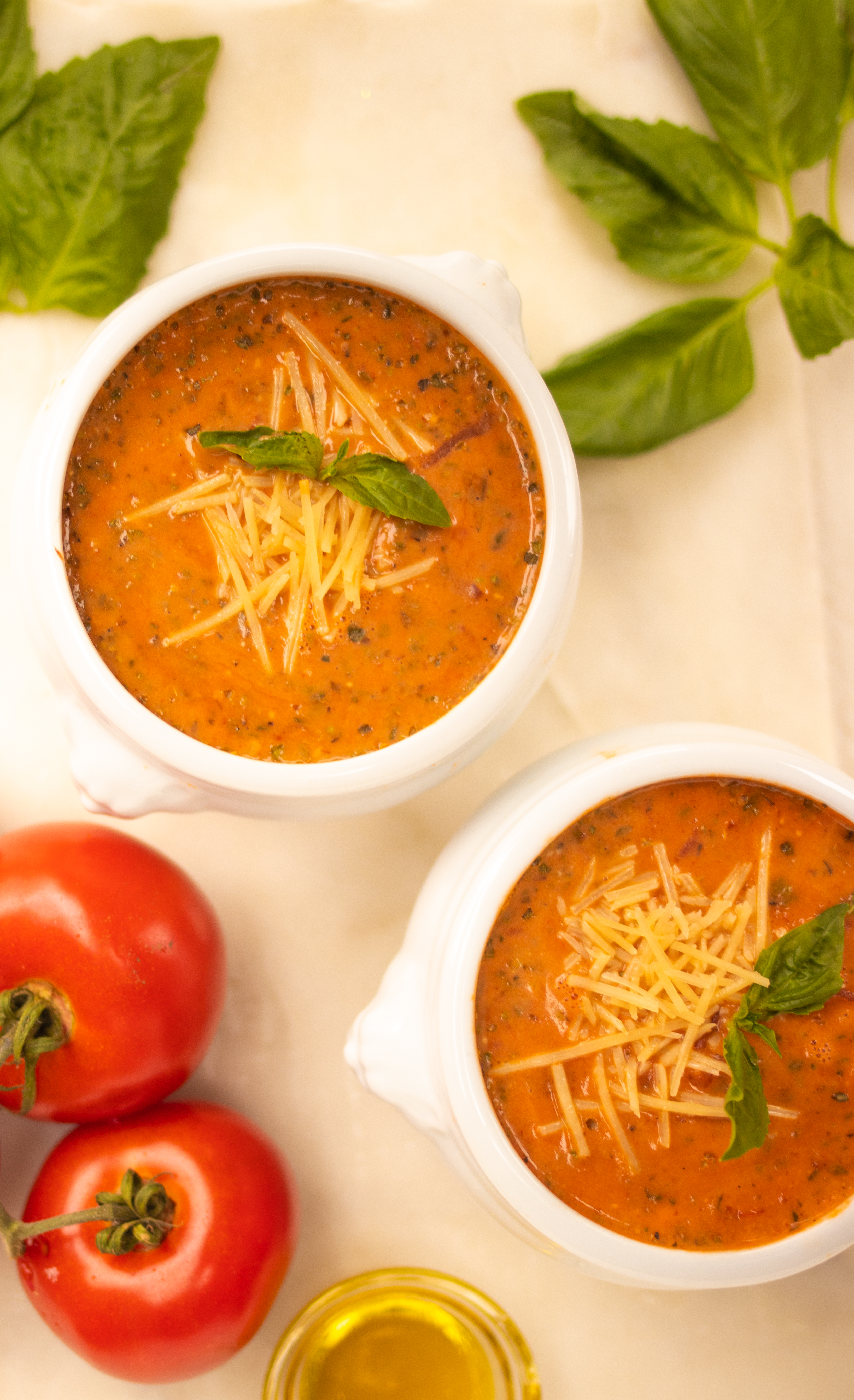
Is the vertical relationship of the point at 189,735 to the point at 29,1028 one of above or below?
above

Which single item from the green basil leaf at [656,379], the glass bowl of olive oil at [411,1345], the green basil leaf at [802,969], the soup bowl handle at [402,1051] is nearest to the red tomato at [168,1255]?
the glass bowl of olive oil at [411,1345]

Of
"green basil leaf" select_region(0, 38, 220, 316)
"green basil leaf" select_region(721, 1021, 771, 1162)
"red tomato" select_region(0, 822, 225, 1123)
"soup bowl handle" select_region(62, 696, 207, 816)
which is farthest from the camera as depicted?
"green basil leaf" select_region(0, 38, 220, 316)

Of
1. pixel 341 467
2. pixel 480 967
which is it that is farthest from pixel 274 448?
pixel 480 967

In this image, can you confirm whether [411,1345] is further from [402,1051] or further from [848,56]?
[848,56]

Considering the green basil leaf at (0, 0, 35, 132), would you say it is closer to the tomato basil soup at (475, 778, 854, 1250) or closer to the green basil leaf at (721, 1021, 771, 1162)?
the tomato basil soup at (475, 778, 854, 1250)

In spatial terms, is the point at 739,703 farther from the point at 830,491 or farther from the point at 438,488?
the point at 438,488

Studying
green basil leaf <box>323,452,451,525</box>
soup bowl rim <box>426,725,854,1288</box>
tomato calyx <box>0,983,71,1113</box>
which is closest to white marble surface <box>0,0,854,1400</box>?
tomato calyx <box>0,983,71,1113</box>

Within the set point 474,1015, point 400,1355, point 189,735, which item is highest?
point 189,735
